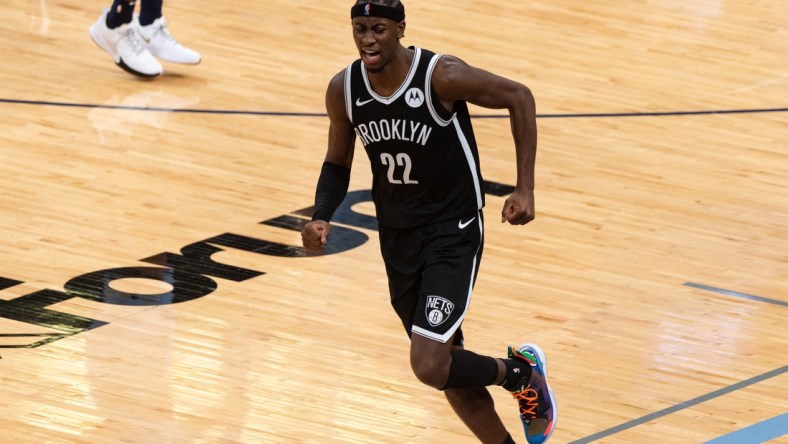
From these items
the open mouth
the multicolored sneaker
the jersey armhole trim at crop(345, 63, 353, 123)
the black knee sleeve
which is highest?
the open mouth

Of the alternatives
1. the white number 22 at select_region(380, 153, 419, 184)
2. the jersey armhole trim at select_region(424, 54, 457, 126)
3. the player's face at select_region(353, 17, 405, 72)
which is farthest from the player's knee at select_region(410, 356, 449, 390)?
the player's face at select_region(353, 17, 405, 72)

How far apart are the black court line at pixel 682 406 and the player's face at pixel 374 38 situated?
1581 mm

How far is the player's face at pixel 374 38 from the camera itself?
182 inches

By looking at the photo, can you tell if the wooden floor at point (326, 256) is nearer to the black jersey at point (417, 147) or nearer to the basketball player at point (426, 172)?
the basketball player at point (426, 172)

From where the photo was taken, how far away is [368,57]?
4.63 m

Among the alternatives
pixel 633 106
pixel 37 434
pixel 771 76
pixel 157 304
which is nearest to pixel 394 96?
pixel 37 434

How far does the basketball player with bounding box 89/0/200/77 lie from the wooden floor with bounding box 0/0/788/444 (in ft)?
0.57

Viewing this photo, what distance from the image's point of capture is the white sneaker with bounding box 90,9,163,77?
1032 centimetres

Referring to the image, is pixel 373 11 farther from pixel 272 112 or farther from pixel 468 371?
pixel 272 112

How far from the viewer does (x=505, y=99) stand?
473 centimetres

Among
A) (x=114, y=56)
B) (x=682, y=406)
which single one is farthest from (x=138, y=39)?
(x=682, y=406)

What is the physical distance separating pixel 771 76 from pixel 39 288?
658 cm

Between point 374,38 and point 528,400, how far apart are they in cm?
130

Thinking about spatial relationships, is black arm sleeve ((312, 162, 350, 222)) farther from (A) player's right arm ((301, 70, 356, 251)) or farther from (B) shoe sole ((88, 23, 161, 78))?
(B) shoe sole ((88, 23, 161, 78))
